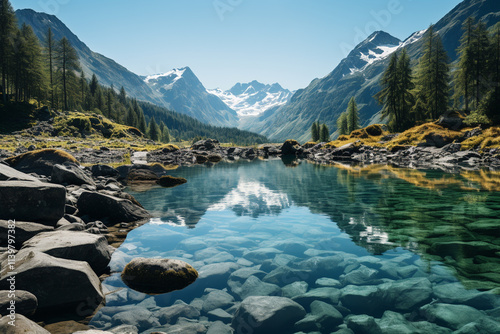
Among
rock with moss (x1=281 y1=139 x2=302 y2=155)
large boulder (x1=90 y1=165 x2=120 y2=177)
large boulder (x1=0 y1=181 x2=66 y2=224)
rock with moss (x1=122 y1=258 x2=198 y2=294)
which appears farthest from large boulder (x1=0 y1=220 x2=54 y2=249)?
rock with moss (x1=281 y1=139 x2=302 y2=155)

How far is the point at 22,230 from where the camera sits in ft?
24.7

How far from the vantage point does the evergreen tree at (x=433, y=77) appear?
54.5 meters

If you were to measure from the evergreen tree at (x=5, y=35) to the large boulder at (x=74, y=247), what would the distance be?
7143 cm

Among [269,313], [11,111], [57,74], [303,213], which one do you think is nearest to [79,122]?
[11,111]

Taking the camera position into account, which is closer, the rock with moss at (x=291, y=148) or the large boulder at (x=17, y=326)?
the large boulder at (x=17, y=326)

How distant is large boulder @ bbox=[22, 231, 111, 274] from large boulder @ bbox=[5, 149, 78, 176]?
1454cm

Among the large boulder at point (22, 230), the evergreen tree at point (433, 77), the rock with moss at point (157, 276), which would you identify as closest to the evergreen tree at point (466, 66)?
the evergreen tree at point (433, 77)

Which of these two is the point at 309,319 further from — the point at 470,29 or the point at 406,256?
the point at 470,29

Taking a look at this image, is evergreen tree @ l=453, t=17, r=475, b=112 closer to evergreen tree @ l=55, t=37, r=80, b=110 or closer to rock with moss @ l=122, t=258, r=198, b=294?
rock with moss @ l=122, t=258, r=198, b=294

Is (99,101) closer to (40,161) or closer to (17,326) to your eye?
(40,161)

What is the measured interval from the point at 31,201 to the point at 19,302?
184 inches

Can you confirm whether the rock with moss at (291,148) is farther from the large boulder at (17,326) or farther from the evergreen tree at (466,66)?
the large boulder at (17,326)

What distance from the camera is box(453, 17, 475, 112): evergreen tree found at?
49188 millimetres

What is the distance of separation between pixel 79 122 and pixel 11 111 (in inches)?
498
